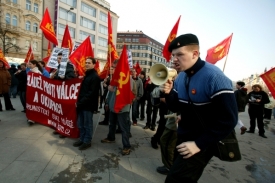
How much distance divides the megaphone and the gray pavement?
73.2 inches

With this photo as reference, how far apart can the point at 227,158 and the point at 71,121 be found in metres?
3.90

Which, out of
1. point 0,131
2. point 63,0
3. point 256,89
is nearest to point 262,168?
point 256,89

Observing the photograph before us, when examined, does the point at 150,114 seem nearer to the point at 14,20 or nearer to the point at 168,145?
the point at 168,145

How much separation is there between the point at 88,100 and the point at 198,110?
2910mm

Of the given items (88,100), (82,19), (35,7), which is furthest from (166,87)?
(82,19)

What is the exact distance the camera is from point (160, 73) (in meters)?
2.07

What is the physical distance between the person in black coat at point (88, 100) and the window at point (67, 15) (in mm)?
42236

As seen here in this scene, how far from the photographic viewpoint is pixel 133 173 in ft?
10.4

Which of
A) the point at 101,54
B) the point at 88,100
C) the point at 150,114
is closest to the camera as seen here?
the point at 88,100

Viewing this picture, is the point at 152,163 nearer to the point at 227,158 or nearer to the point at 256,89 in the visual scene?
the point at 227,158

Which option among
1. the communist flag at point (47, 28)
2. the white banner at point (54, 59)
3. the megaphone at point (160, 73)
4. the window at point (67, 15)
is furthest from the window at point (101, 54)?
the megaphone at point (160, 73)

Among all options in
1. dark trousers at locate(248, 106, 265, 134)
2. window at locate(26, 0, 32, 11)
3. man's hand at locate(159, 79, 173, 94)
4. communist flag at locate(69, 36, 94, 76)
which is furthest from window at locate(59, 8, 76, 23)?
man's hand at locate(159, 79, 173, 94)

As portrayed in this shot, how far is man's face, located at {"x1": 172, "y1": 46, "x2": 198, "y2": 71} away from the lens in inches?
66.9

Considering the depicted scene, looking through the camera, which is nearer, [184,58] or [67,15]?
[184,58]
